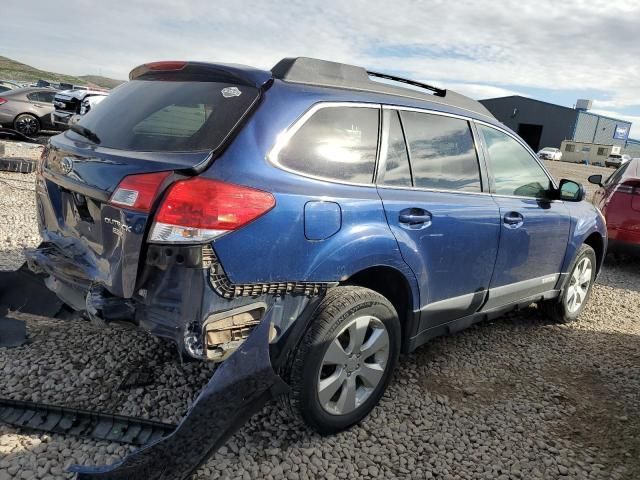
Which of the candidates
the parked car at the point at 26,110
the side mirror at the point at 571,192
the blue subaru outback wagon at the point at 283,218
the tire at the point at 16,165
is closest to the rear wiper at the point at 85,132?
the blue subaru outback wagon at the point at 283,218

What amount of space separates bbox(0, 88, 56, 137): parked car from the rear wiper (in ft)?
44.9

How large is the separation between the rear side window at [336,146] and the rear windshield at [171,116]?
30cm

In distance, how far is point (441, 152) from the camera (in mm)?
3127

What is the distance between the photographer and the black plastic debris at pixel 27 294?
9.32 feet

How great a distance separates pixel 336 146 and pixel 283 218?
1.84ft

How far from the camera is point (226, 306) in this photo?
2.11 metres

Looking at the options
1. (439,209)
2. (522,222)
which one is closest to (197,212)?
(439,209)

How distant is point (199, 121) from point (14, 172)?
8.20 m

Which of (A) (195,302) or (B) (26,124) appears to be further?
(B) (26,124)

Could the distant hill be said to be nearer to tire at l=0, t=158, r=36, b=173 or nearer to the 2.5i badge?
tire at l=0, t=158, r=36, b=173

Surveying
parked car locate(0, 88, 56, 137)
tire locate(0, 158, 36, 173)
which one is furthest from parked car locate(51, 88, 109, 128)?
tire locate(0, 158, 36, 173)

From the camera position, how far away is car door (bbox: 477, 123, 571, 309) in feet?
11.5

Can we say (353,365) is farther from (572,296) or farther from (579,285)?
(579,285)

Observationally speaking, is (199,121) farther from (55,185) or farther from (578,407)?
(578,407)
